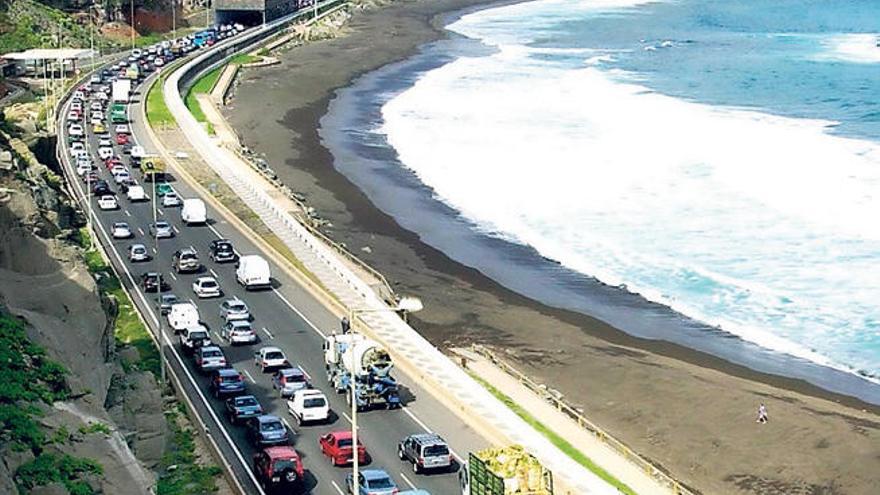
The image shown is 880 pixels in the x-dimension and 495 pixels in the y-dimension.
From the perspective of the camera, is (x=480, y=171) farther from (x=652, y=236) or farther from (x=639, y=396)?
(x=639, y=396)

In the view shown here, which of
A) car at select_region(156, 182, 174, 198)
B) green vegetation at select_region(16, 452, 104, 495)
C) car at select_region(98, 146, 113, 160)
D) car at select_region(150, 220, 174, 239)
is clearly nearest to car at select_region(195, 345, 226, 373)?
green vegetation at select_region(16, 452, 104, 495)

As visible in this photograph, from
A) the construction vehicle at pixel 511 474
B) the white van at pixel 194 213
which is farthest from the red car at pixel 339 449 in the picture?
the white van at pixel 194 213

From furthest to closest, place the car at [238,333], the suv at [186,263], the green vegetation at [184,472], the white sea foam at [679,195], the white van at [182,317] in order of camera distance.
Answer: the white sea foam at [679,195], the suv at [186,263], the white van at [182,317], the car at [238,333], the green vegetation at [184,472]

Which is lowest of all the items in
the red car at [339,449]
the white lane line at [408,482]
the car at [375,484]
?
the white lane line at [408,482]

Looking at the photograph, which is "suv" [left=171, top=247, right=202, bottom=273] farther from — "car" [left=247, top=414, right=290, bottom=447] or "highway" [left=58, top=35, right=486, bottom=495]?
"car" [left=247, top=414, right=290, bottom=447]

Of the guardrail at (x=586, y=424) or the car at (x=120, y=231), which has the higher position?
the guardrail at (x=586, y=424)

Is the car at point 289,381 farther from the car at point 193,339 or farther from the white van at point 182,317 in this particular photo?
the white van at point 182,317

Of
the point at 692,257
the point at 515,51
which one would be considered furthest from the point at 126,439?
the point at 515,51

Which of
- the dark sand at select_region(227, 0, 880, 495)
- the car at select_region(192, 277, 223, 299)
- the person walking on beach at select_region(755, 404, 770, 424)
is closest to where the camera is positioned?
the dark sand at select_region(227, 0, 880, 495)
